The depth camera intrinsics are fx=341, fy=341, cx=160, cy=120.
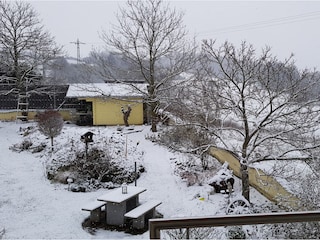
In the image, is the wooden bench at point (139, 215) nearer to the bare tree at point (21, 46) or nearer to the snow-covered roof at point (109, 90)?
the snow-covered roof at point (109, 90)

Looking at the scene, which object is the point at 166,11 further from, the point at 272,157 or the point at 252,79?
the point at 272,157

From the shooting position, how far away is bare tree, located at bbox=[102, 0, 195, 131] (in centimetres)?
1670

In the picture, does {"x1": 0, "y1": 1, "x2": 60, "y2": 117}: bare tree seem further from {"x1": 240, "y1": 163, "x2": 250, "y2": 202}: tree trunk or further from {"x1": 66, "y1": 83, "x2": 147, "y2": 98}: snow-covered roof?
{"x1": 240, "y1": 163, "x2": 250, "y2": 202}: tree trunk

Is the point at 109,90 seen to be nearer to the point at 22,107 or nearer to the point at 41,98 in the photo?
the point at 41,98

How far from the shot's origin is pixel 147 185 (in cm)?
1009

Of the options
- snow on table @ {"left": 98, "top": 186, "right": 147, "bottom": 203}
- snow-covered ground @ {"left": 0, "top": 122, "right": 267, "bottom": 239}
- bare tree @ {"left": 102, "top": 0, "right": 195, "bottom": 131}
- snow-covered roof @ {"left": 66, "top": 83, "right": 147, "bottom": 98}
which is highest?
bare tree @ {"left": 102, "top": 0, "right": 195, "bottom": 131}

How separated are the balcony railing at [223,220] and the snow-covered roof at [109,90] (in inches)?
596

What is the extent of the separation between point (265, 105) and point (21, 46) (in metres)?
16.1

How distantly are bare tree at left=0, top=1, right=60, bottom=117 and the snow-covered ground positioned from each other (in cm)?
801

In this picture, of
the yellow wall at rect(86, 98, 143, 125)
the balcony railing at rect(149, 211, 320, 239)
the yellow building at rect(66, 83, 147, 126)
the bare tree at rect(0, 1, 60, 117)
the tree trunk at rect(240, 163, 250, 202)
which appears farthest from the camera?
the bare tree at rect(0, 1, 60, 117)

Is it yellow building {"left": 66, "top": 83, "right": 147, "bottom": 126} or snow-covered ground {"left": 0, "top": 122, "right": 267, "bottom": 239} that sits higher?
yellow building {"left": 66, "top": 83, "right": 147, "bottom": 126}

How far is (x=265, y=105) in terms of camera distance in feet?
26.1

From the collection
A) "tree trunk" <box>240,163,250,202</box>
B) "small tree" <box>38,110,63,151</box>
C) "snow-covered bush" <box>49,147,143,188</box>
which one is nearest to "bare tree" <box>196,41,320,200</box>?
"tree trunk" <box>240,163,250,202</box>

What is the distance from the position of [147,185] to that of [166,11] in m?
10.3
